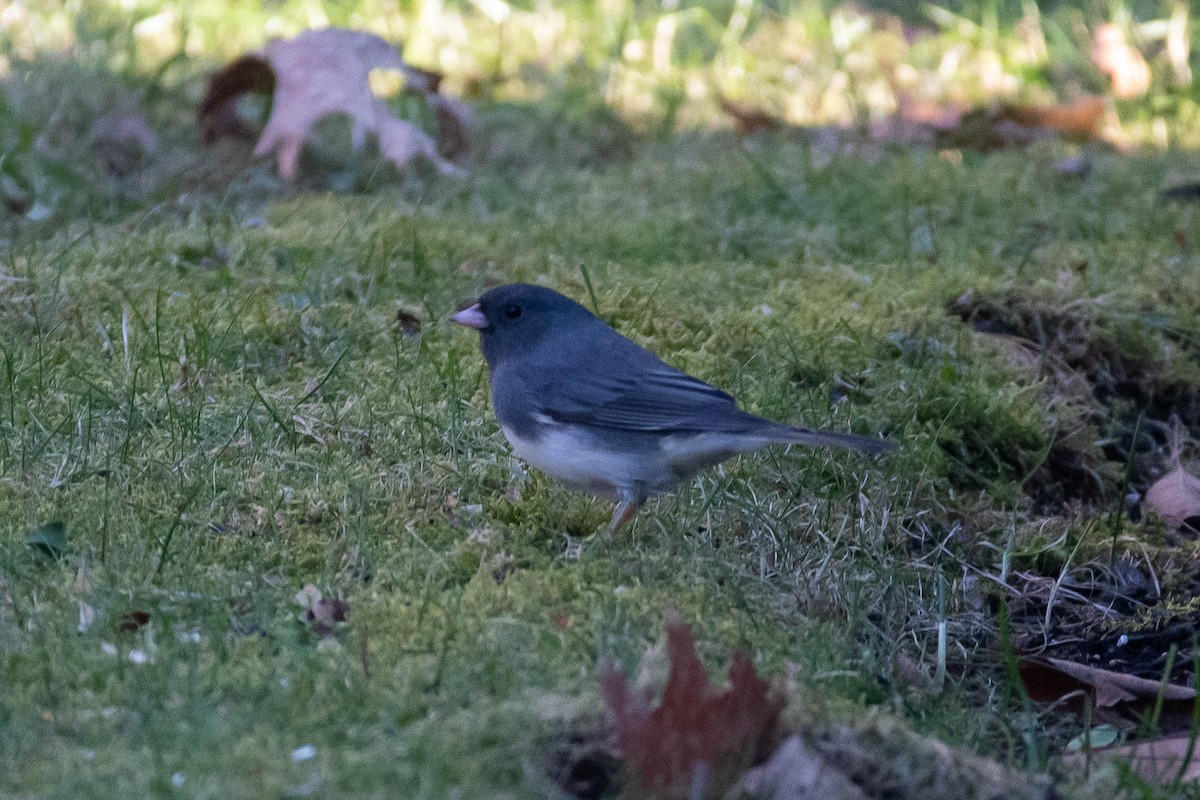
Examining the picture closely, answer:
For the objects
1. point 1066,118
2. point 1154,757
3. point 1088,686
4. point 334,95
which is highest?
point 334,95

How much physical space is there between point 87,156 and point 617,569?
348cm

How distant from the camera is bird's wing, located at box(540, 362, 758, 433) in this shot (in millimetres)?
3199

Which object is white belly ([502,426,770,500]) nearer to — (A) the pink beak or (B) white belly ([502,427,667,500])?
(B) white belly ([502,427,667,500])

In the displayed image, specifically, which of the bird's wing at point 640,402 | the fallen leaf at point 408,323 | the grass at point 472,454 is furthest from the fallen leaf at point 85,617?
the fallen leaf at point 408,323

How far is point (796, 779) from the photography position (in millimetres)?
2047

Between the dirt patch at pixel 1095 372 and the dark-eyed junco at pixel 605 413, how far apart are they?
1211 mm

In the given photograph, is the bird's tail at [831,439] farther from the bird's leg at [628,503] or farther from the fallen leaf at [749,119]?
the fallen leaf at [749,119]

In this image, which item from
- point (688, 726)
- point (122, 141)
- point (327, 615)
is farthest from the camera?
point (122, 141)

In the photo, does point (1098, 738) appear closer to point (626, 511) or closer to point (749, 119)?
point (626, 511)

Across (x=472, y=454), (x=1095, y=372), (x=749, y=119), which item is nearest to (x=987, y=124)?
(x=749, y=119)

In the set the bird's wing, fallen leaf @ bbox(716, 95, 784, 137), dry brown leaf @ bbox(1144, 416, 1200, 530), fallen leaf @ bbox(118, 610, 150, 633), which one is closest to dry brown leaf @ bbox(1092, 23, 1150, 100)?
fallen leaf @ bbox(716, 95, 784, 137)

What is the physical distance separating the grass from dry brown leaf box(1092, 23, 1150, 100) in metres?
1.05

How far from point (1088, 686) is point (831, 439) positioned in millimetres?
740

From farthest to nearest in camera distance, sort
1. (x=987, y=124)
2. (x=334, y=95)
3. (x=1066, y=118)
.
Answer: (x=1066, y=118) → (x=987, y=124) → (x=334, y=95)
